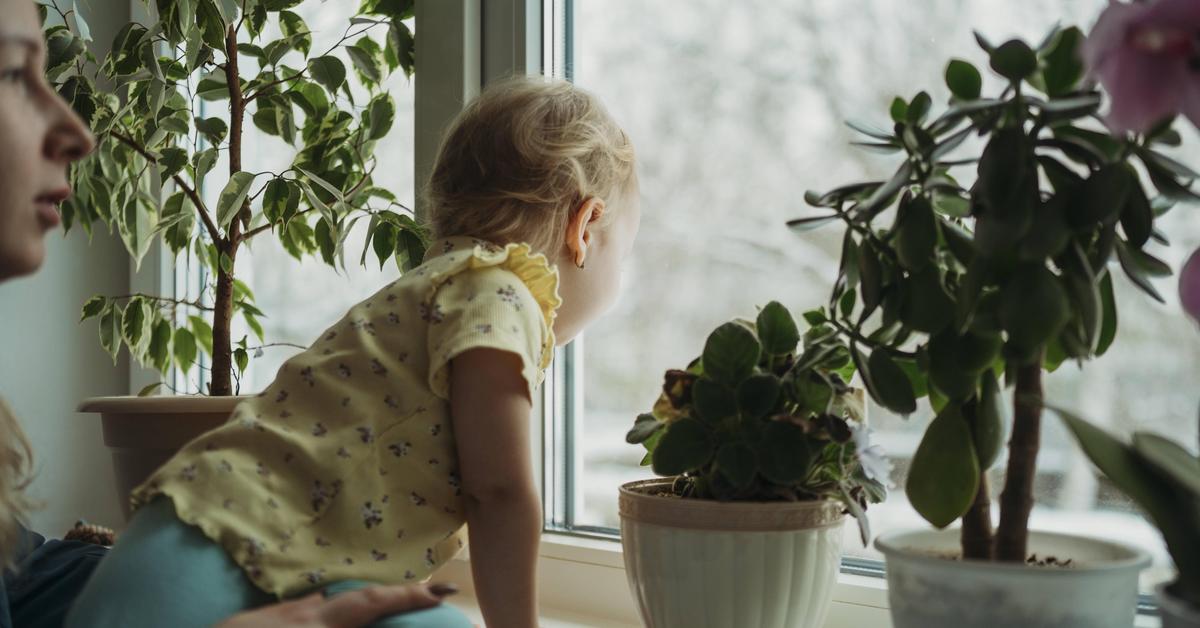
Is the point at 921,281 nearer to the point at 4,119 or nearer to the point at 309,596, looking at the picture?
the point at 309,596

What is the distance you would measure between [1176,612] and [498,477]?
22.9 inches

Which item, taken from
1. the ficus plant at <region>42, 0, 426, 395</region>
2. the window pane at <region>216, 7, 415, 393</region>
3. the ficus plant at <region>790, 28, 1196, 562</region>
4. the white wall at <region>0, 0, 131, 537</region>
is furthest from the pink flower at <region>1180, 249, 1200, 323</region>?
the white wall at <region>0, 0, 131, 537</region>

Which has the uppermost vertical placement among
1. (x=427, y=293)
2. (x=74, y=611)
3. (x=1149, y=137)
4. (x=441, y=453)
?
(x=1149, y=137)

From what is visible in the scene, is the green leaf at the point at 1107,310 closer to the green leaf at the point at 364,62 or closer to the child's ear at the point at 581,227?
the child's ear at the point at 581,227

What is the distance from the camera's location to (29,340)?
6.41 feet

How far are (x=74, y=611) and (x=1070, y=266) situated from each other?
0.86 m

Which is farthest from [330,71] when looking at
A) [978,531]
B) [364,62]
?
[978,531]

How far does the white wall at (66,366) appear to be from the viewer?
194cm

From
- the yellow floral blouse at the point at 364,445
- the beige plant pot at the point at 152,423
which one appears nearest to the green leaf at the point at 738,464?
the yellow floral blouse at the point at 364,445

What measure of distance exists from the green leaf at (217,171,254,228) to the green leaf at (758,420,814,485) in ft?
2.88

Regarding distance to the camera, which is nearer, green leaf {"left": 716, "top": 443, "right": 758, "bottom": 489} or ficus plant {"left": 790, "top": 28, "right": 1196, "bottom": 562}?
ficus plant {"left": 790, "top": 28, "right": 1196, "bottom": 562}

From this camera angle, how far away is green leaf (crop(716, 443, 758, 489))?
0.92m

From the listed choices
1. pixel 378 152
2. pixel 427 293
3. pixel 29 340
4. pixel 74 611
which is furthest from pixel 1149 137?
pixel 29 340

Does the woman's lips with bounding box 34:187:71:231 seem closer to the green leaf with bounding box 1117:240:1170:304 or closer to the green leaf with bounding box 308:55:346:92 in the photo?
the green leaf with bounding box 308:55:346:92
